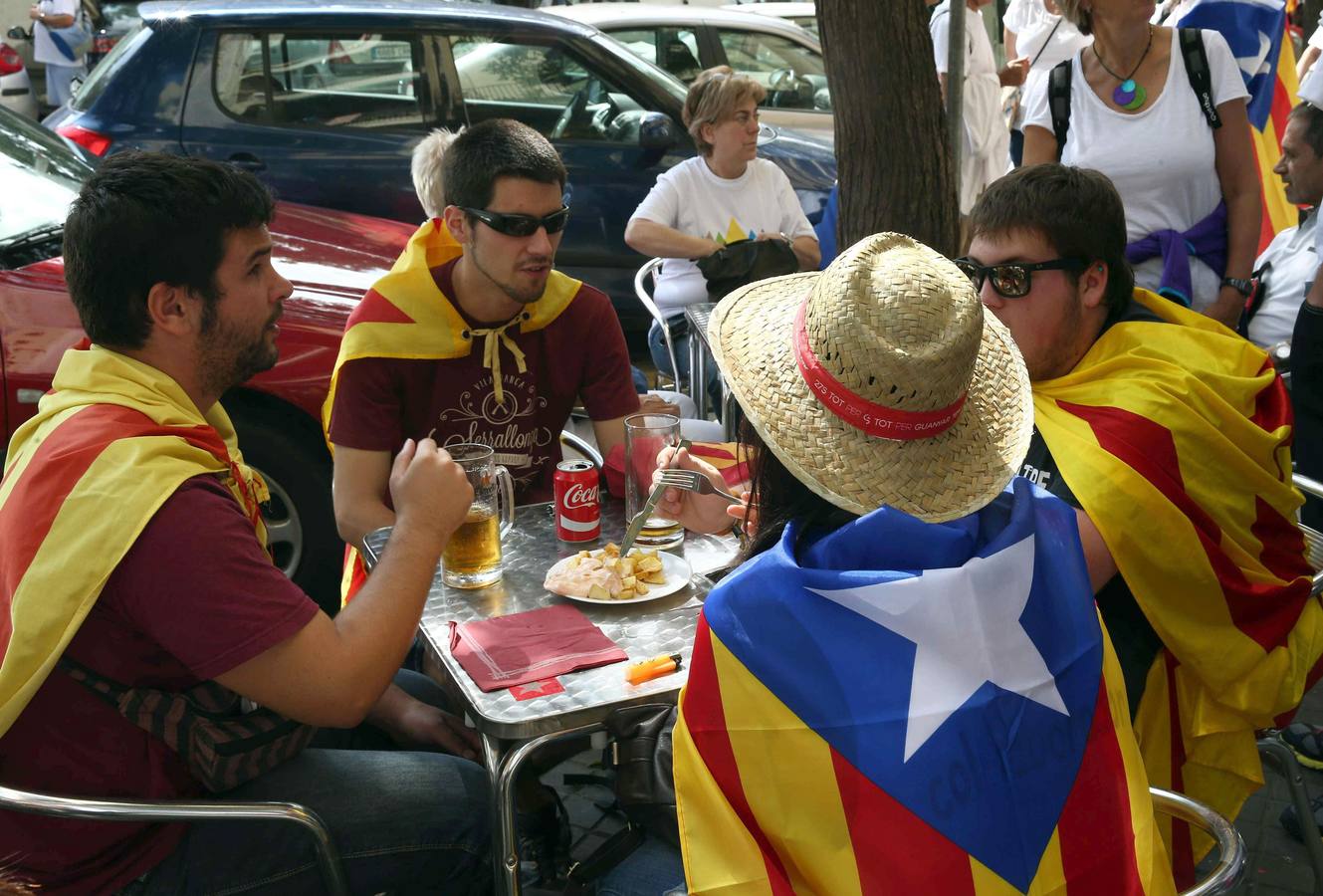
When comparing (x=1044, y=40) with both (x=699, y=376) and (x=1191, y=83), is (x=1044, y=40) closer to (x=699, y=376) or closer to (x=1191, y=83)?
(x=1191, y=83)

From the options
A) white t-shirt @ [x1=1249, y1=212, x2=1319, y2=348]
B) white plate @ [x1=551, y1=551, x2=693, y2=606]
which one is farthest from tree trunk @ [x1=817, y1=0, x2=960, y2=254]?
white plate @ [x1=551, y1=551, x2=693, y2=606]

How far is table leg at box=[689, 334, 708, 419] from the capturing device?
16.1 ft

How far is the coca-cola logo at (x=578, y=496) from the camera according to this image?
2740mm

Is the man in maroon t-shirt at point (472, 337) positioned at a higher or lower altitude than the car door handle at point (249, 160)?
higher

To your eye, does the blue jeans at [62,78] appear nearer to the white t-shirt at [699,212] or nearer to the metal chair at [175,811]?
the white t-shirt at [699,212]

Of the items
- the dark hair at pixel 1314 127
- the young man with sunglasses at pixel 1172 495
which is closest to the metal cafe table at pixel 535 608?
the young man with sunglasses at pixel 1172 495

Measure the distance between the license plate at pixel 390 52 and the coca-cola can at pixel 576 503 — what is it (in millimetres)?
4709

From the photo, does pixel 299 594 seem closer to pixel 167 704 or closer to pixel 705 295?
pixel 167 704

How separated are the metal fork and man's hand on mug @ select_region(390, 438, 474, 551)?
16.0 inches

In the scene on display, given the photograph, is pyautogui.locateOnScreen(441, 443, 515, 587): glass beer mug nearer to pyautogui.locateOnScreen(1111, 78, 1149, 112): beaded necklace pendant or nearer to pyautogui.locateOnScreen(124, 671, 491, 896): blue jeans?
pyautogui.locateOnScreen(124, 671, 491, 896): blue jeans

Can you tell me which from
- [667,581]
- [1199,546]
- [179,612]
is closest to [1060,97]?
[1199,546]

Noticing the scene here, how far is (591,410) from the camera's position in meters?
3.45

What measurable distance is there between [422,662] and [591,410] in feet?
2.73

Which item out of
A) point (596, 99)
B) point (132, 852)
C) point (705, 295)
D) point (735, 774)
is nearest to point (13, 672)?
point (132, 852)
